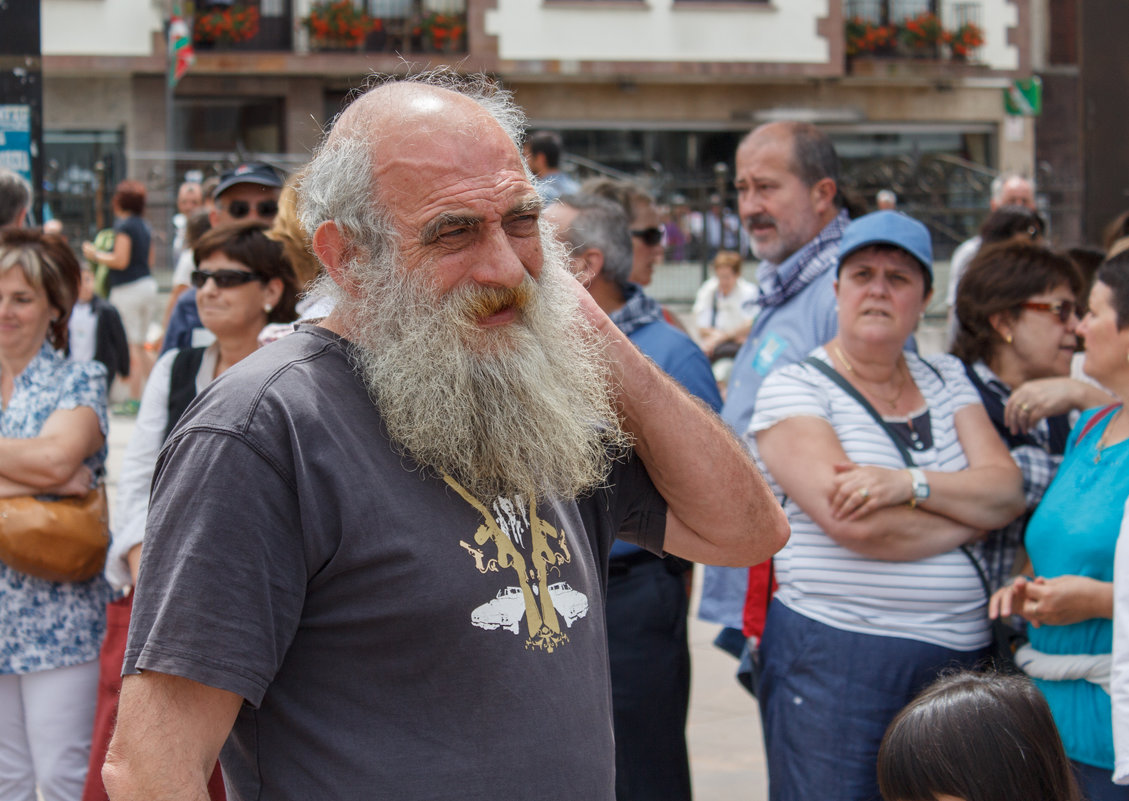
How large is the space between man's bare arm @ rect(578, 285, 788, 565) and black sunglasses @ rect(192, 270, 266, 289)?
2.03 meters

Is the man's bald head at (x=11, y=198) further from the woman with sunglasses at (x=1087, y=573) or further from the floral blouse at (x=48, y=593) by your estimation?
the woman with sunglasses at (x=1087, y=573)

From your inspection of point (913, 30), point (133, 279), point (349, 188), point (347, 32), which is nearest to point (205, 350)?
point (349, 188)

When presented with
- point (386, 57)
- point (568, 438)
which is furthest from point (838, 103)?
point (568, 438)

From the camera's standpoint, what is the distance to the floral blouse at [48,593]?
355 cm

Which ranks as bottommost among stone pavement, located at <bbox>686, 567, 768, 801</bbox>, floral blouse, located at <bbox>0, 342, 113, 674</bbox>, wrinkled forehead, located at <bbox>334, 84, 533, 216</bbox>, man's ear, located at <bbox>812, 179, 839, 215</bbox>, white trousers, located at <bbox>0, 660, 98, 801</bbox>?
stone pavement, located at <bbox>686, 567, 768, 801</bbox>

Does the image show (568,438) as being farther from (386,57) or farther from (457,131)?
(386,57)

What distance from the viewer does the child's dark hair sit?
217cm

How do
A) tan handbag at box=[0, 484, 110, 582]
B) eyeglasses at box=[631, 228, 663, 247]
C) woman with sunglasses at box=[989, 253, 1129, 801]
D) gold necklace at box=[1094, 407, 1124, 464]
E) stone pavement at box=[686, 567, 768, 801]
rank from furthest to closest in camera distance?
eyeglasses at box=[631, 228, 663, 247] → stone pavement at box=[686, 567, 768, 801] → tan handbag at box=[0, 484, 110, 582] → gold necklace at box=[1094, 407, 1124, 464] → woman with sunglasses at box=[989, 253, 1129, 801]

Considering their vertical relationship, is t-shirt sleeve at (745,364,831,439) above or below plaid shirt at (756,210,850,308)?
below

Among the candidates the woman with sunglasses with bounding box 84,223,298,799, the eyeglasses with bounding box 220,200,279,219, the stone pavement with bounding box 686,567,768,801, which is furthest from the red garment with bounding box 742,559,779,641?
the eyeglasses with bounding box 220,200,279,219

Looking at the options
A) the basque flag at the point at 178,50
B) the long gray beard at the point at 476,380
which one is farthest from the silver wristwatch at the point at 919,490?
the basque flag at the point at 178,50

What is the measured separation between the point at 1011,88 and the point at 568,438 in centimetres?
2383

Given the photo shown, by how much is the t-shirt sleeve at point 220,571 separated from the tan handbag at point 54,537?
7.05 ft

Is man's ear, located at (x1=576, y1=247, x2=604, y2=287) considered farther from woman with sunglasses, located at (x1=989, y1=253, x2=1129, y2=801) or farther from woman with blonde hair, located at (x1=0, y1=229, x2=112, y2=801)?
woman with blonde hair, located at (x1=0, y1=229, x2=112, y2=801)
